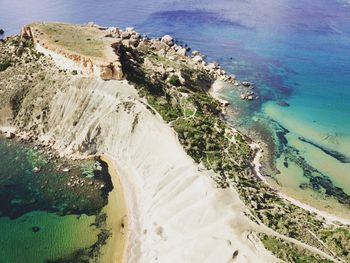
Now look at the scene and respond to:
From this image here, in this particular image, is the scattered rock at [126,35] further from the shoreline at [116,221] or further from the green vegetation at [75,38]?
the shoreline at [116,221]

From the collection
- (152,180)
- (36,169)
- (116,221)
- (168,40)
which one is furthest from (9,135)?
(168,40)

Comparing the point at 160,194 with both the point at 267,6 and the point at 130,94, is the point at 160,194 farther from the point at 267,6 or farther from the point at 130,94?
the point at 267,6

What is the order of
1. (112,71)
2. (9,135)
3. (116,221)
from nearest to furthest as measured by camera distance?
(116,221)
(112,71)
(9,135)

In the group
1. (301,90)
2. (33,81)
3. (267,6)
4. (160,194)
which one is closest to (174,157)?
(160,194)

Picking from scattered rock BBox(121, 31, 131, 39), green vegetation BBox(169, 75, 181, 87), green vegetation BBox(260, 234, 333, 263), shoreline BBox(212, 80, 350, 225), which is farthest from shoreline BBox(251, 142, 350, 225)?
scattered rock BBox(121, 31, 131, 39)

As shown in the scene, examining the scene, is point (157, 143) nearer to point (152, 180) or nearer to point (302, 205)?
point (152, 180)
